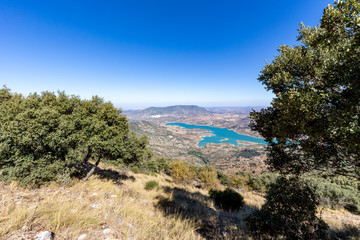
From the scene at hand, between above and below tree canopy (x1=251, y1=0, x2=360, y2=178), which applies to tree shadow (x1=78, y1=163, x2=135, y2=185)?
below

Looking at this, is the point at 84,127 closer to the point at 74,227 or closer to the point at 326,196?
the point at 74,227

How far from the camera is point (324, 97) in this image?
3.30m

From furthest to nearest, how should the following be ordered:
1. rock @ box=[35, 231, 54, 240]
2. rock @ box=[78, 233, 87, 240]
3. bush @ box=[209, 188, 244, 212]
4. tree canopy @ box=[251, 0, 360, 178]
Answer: bush @ box=[209, 188, 244, 212]
tree canopy @ box=[251, 0, 360, 178]
rock @ box=[78, 233, 87, 240]
rock @ box=[35, 231, 54, 240]

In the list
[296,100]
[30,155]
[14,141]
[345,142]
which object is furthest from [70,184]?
[345,142]

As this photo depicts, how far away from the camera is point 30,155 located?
6676 mm

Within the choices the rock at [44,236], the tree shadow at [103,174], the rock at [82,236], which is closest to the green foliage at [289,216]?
the rock at [82,236]

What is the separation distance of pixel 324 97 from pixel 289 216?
4.35 m

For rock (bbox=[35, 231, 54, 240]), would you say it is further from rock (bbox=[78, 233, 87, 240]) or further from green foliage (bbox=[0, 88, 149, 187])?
green foliage (bbox=[0, 88, 149, 187])

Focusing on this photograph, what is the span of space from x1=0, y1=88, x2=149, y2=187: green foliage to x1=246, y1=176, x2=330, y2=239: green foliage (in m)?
9.14

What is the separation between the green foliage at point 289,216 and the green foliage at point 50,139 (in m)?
9.14

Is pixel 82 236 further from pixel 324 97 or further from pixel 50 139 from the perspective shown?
pixel 324 97

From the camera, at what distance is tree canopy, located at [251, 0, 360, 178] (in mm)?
3131

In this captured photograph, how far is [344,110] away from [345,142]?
0.84 metres

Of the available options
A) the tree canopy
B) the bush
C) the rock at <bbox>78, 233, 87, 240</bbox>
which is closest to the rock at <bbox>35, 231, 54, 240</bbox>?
the rock at <bbox>78, 233, 87, 240</bbox>
